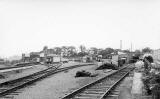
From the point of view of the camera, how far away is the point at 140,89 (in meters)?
11.7

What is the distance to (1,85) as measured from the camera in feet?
46.4

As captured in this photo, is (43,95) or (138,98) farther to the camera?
(43,95)

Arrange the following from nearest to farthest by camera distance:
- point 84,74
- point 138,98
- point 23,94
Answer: point 138,98 < point 23,94 < point 84,74

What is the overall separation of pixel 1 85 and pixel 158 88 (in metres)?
9.38

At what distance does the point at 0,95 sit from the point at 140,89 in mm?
6731

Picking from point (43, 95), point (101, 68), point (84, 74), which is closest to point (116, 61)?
point (101, 68)

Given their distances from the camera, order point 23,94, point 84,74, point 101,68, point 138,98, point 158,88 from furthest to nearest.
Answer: point 101,68 < point 84,74 < point 23,94 < point 138,98 < point 158,88

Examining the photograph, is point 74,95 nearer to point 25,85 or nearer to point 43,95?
point 43,95

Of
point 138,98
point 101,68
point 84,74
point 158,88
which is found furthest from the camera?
point 101,68

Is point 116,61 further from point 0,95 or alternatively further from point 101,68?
point 0,95

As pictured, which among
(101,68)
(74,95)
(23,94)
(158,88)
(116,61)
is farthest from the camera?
(116,61)

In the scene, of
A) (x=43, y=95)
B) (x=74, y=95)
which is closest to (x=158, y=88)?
(x=74, y=95)

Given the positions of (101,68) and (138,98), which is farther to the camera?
(101,68)

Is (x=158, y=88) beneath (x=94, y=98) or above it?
above
